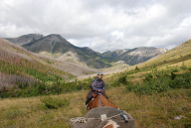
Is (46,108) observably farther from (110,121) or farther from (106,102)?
(110,121)

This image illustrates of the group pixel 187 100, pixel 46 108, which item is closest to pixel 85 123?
pixel 187 100

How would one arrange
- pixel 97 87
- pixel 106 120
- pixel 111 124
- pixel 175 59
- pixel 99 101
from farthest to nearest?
pixel 175 59
pixel 97 87
pixel 99 101
pixel 106 120
pixel 111 124

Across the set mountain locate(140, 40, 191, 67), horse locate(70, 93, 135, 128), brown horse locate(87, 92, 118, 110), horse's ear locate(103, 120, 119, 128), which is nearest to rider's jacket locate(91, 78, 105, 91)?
brown horse locate(87, 92, 118, 110)

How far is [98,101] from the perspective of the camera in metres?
11.4

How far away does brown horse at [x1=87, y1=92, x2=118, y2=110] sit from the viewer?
11153 mm

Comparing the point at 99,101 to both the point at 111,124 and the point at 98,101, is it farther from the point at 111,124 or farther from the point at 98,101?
the point at 111,124

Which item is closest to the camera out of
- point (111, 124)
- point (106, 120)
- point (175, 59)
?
point (111, 124)

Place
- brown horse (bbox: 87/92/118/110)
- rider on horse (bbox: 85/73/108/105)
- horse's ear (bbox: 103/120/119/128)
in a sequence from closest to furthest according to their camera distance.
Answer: horse's ear (bbox: 103/120/119/128) → brown horse (bbox: 87/92/118/110) → rider on horse (bbox: 85/73/108/105)

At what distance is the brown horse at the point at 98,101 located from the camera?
1115 centimetres

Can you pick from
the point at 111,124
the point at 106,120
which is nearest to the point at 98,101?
the point at 106,120

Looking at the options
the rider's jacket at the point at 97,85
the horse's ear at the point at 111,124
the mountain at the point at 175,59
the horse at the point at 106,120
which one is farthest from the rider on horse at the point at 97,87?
the mountain at the point at 175,59

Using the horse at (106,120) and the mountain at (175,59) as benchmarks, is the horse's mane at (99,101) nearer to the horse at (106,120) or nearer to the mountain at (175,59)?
the horse at (106,120)

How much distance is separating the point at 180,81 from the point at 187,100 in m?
6.07

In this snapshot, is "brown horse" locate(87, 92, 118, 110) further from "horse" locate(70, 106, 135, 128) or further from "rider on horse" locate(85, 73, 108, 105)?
"horse" locate(70, 106, 135, 128)
